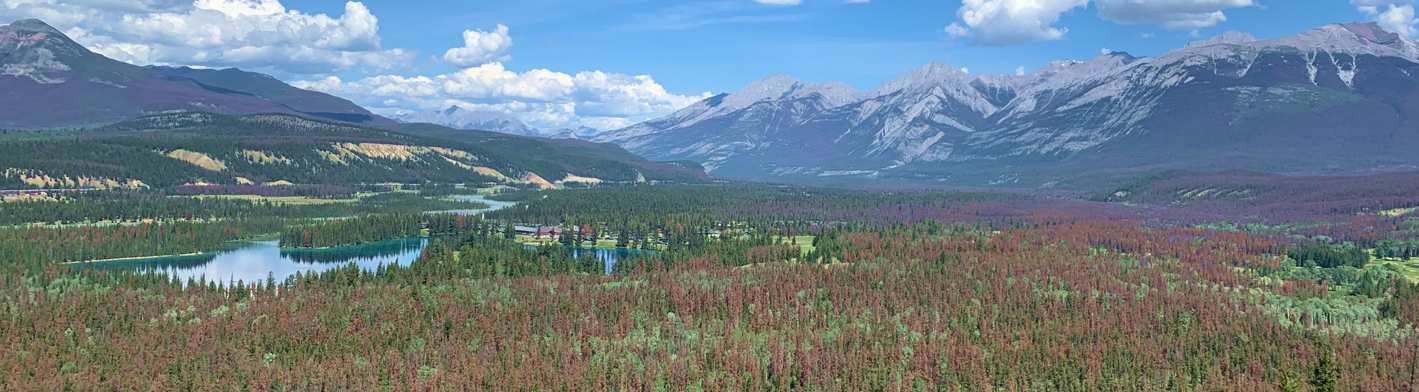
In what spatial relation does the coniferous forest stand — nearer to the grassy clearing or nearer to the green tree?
the green tree

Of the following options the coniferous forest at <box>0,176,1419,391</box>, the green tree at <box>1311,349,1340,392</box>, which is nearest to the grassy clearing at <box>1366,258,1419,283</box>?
the coniferous forest at <box>0,176,1419,391</box>

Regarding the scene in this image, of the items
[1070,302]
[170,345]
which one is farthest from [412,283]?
[1070,302]

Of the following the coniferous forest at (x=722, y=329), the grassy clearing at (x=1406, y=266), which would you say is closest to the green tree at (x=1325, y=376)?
the coniferous forest at (x=722, y=329)

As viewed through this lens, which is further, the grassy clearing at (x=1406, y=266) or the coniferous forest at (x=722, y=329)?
the grassy clearing at (x=1406, y=266)

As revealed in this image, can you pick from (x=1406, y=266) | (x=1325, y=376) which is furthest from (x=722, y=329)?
(x=1406, y=266)

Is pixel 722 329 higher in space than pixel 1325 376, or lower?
higher

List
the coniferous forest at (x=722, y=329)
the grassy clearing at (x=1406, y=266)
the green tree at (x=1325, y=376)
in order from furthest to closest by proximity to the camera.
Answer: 1. the grassy clearing at (x=1406, y=266)
2. the coniferous forest at (x=722, y=329)
3. the green tree at (x=1325, y=376)

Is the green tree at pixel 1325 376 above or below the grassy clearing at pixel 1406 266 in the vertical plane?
below

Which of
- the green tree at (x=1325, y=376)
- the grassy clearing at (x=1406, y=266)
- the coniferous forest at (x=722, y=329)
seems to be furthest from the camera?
the grassy clearing at (x=1406, y=266)

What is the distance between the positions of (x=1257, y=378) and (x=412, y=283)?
323ft

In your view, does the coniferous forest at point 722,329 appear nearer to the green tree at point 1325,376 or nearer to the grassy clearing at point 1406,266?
the green tree at point 1325,376

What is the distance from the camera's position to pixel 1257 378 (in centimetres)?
11081

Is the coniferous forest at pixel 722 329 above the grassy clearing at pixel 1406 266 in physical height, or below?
below

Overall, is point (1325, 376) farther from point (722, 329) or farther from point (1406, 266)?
point (1406, 266)
